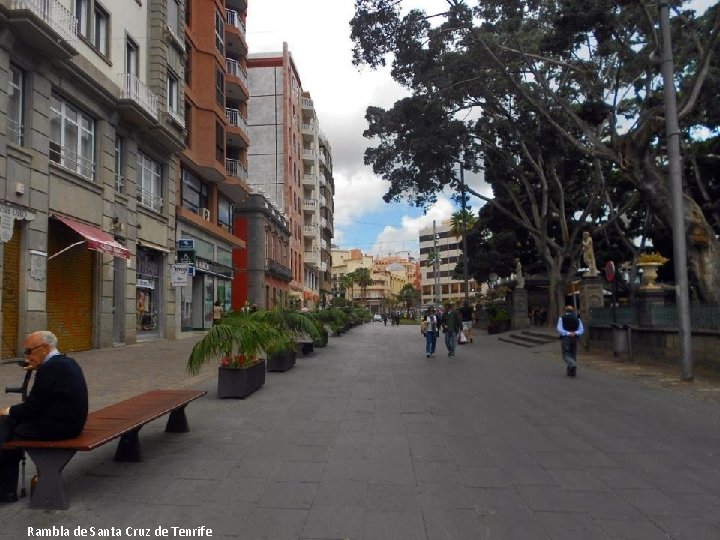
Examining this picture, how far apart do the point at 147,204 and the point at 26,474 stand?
1898cm

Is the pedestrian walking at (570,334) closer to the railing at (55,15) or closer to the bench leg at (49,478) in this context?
the bench leg at (49,478)

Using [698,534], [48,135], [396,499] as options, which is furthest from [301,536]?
[48,135]

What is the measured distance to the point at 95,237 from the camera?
16938 mm

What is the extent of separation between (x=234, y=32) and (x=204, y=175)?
34.5 ft

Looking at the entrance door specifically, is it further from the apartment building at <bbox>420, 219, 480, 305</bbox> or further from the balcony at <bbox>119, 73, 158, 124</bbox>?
the apartment building at <bbox>420, 219, 480, 305</bbox>

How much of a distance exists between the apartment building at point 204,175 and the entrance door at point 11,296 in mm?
11431

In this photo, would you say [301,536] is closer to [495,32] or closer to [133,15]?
[495,32]

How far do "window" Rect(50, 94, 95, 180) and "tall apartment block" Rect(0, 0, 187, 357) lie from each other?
1.5 inches

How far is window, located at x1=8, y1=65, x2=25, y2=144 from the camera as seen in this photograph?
14.5 meters

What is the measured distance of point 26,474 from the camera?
5453mm

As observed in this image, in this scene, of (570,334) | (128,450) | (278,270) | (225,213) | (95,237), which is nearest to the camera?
(128,450)

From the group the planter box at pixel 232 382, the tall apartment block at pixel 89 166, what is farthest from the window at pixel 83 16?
the planter box at pixel 232 382

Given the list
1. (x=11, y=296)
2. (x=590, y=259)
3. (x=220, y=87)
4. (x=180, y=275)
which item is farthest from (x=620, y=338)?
(x=220, y=87)

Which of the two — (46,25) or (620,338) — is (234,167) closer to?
(46,25)
